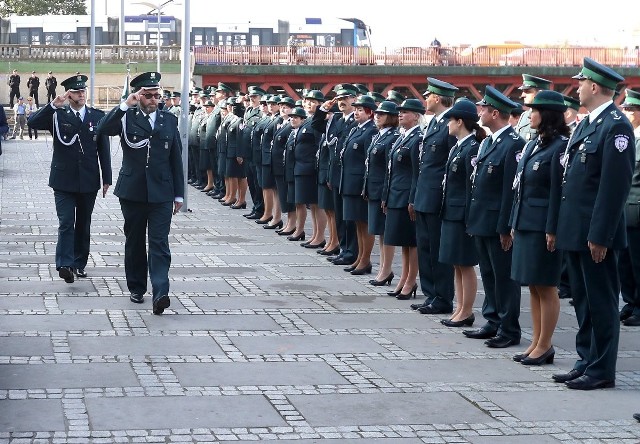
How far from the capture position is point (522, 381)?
371 inches

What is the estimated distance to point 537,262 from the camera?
978 centimetres

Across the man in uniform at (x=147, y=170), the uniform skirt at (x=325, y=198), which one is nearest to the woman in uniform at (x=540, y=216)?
the man in uniform at (x=147, y=170)

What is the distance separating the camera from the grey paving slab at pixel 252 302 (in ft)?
41.2

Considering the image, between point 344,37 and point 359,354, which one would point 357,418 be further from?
point 344,37

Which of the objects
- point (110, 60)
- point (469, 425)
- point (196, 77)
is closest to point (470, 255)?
point (469, 425)

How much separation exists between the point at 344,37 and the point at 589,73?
65233mm

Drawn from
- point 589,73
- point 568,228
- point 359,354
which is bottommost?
point 359,354

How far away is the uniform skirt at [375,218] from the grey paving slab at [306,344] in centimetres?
345

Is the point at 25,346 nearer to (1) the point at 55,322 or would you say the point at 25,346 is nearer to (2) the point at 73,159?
(1) the point at 55,322

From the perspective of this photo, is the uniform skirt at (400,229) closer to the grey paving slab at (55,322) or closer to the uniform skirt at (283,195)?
the grey paving slab at (55,322)

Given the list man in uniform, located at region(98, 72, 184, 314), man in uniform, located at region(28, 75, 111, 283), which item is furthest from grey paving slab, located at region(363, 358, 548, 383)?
man in uniform, located at region(28, 75, 111, 283)

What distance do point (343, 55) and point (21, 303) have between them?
181ft

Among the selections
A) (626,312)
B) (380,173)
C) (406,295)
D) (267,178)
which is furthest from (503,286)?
(267,178)

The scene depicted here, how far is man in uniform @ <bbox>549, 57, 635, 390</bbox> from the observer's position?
29.7 feet
